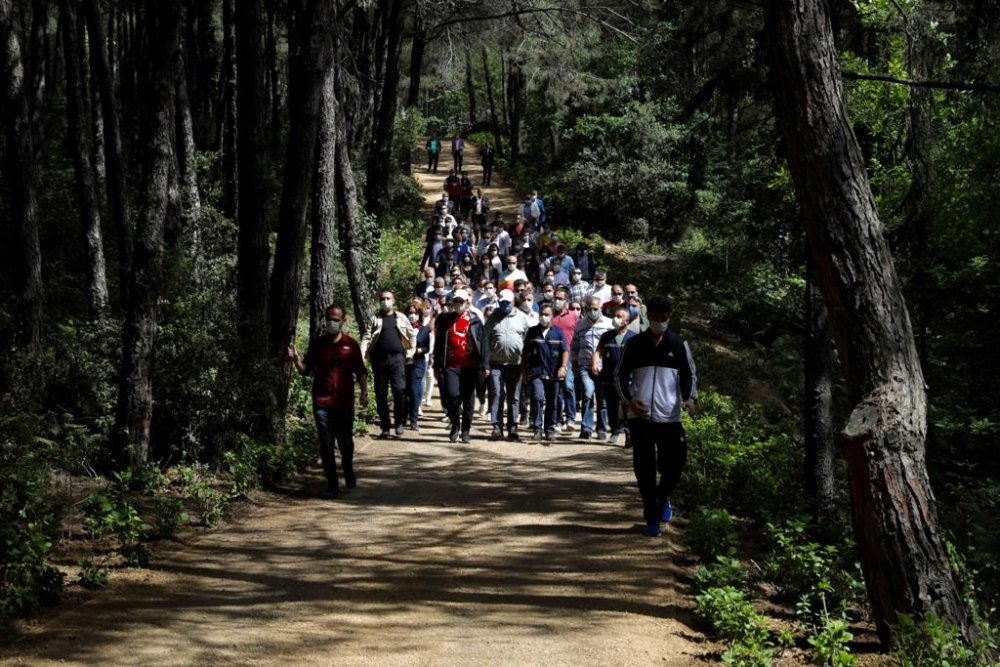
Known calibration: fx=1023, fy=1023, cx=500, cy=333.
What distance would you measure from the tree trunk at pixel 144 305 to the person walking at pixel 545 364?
6.06 metres

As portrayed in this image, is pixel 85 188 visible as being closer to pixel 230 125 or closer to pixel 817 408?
pixel 230 125

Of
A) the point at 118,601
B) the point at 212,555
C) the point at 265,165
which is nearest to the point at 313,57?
the point at 265,165

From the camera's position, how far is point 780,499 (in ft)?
36.3

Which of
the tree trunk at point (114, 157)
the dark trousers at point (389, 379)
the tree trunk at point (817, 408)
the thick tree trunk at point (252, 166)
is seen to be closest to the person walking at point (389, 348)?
the dark trousers at point (389, 379)

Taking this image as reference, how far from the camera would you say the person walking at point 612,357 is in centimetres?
1452

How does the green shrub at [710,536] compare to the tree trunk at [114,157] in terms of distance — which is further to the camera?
the tree trunk at [114,157]

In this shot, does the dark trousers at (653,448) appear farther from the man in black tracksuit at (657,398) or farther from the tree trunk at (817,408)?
the tree trunk at (817,408)

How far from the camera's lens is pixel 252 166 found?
42.3 feet

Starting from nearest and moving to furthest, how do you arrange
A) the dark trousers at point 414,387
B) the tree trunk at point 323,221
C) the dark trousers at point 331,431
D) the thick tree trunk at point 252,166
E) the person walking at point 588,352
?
the dark trousers at point 331,431 → the thick tree trunk at point 252,166 → the person walking at point 588,352 → the dark trousers at point 414,387 → the tree trunk at point 323,221

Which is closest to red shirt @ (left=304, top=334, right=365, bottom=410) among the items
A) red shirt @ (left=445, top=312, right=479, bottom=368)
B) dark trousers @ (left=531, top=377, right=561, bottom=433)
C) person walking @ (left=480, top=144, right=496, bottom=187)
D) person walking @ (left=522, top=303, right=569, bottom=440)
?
red shirt @ (left=445, top=312, right=479, bottom=368)

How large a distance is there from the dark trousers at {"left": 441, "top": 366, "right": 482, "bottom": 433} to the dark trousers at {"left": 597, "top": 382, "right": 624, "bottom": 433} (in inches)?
74.6

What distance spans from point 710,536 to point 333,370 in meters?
4.49

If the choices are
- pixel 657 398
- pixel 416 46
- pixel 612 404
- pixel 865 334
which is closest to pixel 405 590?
pixel 657 398

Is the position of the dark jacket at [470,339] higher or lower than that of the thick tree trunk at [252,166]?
lower
